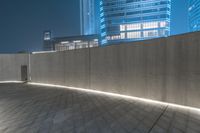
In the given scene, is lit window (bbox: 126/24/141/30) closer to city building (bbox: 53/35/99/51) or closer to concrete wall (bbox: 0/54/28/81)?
city building (bbox: 53/35/99/51)

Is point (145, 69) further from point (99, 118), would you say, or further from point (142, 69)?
point (99, 118)

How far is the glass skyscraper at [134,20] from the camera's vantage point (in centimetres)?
6938

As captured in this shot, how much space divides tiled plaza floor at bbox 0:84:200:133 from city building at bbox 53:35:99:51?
70.0 metres

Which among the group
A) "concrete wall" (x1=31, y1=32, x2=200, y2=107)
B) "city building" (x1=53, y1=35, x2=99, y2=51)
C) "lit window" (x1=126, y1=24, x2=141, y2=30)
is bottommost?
"concrete wall" (x1=31, y1=32, x2=200, y2=107)

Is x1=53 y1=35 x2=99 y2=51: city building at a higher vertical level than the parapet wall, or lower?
higher

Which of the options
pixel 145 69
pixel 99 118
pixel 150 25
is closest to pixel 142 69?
pixel 145 69

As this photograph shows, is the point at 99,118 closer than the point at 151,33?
Yes

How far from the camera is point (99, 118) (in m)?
4.45

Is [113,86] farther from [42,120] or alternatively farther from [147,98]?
[42,120]

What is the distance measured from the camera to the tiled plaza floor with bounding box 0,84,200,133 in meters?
3.70

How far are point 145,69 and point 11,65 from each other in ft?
39.5

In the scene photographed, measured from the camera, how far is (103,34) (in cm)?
8006

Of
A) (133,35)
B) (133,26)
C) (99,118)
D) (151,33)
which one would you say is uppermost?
(133,26)

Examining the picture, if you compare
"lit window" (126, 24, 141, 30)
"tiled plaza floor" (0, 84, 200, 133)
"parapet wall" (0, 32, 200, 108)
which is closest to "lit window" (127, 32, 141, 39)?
"lit window" (126, 24, 141, 30)
